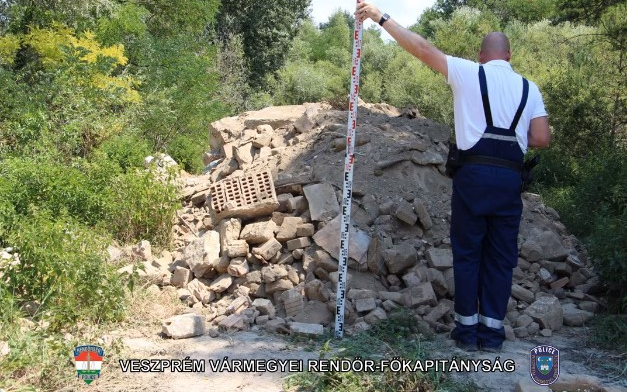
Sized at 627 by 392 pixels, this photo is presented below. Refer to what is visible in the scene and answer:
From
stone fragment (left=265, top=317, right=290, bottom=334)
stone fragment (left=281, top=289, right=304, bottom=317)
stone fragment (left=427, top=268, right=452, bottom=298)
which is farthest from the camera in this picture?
stone fragment (left=427, top=268, right=452, bottom=298)

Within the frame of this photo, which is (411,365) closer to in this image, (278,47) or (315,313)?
(315,313)

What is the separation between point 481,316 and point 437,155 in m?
2.61

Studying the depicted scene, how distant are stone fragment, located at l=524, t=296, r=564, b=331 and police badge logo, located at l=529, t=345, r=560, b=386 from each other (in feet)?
2.30

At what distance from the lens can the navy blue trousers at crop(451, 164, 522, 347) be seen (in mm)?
4465

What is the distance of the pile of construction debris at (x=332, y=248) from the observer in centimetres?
530

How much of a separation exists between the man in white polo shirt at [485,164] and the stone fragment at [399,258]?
95cm

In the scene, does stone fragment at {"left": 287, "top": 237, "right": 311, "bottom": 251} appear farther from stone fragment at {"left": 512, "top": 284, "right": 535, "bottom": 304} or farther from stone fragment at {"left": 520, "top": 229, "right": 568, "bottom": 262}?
stone fragment at {"left": 520, "top": 229, "right": 568, "bottom": 262}

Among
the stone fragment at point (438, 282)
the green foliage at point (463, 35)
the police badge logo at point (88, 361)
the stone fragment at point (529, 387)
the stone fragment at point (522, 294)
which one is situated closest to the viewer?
the stone fragment at point (529, 387)

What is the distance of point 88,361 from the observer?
4031 mm

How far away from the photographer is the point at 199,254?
6039 mm

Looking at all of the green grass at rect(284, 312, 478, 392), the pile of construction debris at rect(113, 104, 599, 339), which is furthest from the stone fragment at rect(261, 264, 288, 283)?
the green grass at rect(284, 312, 478, 392)

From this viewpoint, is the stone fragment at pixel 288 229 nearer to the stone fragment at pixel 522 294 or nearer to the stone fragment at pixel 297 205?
the stone fragment at pixel 297 205

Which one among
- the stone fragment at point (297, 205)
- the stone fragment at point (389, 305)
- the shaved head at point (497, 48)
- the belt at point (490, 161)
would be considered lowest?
the stone fragment at point (389, 305)

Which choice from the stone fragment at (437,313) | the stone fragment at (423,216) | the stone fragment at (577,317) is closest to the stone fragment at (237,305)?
the stone fragment at (437,313)
